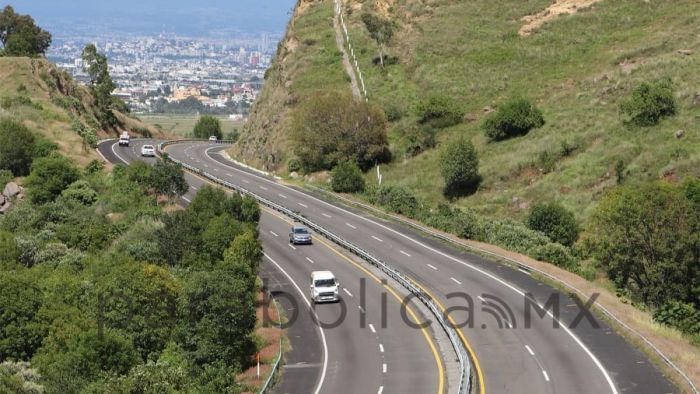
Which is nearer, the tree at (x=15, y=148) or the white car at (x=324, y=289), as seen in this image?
the white car at (x=324, y=289)

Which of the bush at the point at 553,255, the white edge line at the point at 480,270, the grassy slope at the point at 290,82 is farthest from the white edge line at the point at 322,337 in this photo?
the grassy slope at the point at 290,82

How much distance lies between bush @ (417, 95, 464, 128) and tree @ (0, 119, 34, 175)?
3689 cm

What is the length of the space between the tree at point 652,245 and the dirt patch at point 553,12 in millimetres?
57000

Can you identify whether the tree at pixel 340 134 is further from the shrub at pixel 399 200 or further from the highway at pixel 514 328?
the highway at pixel 514 328

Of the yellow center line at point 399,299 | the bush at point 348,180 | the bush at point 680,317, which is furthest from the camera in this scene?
the bush at point 348,180

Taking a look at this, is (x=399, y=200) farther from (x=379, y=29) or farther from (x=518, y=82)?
(x=379, y=29)

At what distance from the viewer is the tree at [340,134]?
276 feet

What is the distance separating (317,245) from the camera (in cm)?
5925

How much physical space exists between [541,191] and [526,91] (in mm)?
23375

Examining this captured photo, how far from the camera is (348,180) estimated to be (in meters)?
77.8

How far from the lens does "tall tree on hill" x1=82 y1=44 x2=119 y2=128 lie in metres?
128

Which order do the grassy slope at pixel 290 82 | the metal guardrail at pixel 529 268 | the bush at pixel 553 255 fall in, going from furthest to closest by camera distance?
1. the grassy slope at pixel 290 82
2. the bush at pixel 553 255
3. the metal guardrail at pixel 529 268

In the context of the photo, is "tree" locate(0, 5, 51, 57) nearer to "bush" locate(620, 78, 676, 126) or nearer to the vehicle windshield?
"bush" locate(620, 78, 676, 126)

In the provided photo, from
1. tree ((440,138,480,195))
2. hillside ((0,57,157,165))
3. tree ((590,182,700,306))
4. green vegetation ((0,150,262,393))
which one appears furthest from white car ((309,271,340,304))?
hillside ((0,57,157,165))
